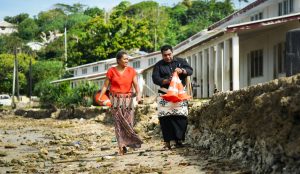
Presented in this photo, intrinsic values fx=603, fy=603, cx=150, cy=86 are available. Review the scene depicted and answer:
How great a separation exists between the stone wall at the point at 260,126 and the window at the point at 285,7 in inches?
554

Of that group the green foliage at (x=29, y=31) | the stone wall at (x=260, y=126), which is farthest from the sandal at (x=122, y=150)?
the green foliage at (x=29, y=31)

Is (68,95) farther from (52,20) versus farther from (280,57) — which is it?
(52,20)

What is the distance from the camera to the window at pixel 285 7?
23.5 m

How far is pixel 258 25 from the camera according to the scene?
1927 centimetres

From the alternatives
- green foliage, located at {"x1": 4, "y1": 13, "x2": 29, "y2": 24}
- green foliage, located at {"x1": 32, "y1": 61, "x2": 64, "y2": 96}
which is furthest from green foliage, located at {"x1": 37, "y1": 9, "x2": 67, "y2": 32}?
green foliage, located at {"x1": 32, "y1": 61, "x2": 64, "y2": 96}

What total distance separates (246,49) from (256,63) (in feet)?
2.94

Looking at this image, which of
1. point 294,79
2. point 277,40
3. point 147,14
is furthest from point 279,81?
point 147,14

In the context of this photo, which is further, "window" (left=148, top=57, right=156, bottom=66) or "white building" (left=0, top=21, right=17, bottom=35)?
"white building" (left=0, top=21, right=17, bottom=35)

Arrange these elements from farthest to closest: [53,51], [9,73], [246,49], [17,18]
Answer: [17,18] < [53,51] < [9,73] < [246,49]

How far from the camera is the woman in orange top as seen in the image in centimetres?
1066

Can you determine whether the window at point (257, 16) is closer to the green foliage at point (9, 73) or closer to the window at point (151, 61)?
the window at point (151, 61)

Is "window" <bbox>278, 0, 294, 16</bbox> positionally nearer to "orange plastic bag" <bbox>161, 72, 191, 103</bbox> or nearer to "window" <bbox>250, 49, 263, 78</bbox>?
"window" <bbox>250, 49, 263, 78</bbox>

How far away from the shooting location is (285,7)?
24.1m

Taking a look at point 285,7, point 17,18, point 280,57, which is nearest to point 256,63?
point 285,7
